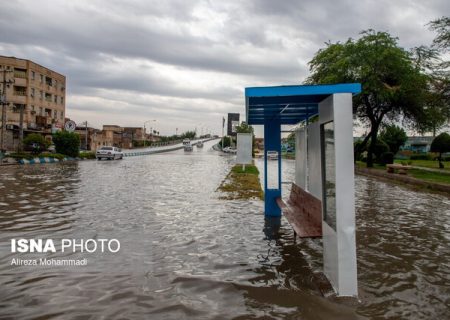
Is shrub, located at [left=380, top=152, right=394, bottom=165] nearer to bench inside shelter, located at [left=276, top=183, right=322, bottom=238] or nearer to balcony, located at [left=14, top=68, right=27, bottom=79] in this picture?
bench inside shelter, located at [left=276, top=183, right=322, bottom=238]

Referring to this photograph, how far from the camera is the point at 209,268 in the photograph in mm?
5871

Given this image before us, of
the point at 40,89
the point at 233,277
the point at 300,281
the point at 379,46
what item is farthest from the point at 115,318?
the point at 40,89

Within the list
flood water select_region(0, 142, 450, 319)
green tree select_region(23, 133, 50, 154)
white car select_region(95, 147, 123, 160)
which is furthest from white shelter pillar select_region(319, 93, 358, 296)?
white car select_region(95, 147, 123, 160)

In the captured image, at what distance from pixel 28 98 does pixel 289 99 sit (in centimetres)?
6370

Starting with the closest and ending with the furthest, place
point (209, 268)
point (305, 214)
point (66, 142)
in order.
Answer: point (209, 268)
point (305, 214)
point (66, 142)

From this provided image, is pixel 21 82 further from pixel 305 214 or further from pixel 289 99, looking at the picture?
pixel 289 99

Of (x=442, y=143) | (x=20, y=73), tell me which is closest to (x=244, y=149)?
(x=442, y=143)

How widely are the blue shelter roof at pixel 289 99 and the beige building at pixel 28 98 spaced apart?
5344 cm

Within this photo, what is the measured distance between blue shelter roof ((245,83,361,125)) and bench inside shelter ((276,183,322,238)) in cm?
159

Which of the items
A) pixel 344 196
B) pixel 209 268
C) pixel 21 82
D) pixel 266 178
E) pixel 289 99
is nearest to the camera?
pixel 344 196

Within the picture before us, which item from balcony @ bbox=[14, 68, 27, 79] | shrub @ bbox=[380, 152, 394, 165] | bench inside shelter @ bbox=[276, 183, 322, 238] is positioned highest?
balcony @ bbox=[14, 68, 27, 79]

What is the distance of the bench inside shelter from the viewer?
578 centimetres

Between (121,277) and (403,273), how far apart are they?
401cm

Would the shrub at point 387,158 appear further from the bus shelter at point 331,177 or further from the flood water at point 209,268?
the bus shelter at point 331,177
